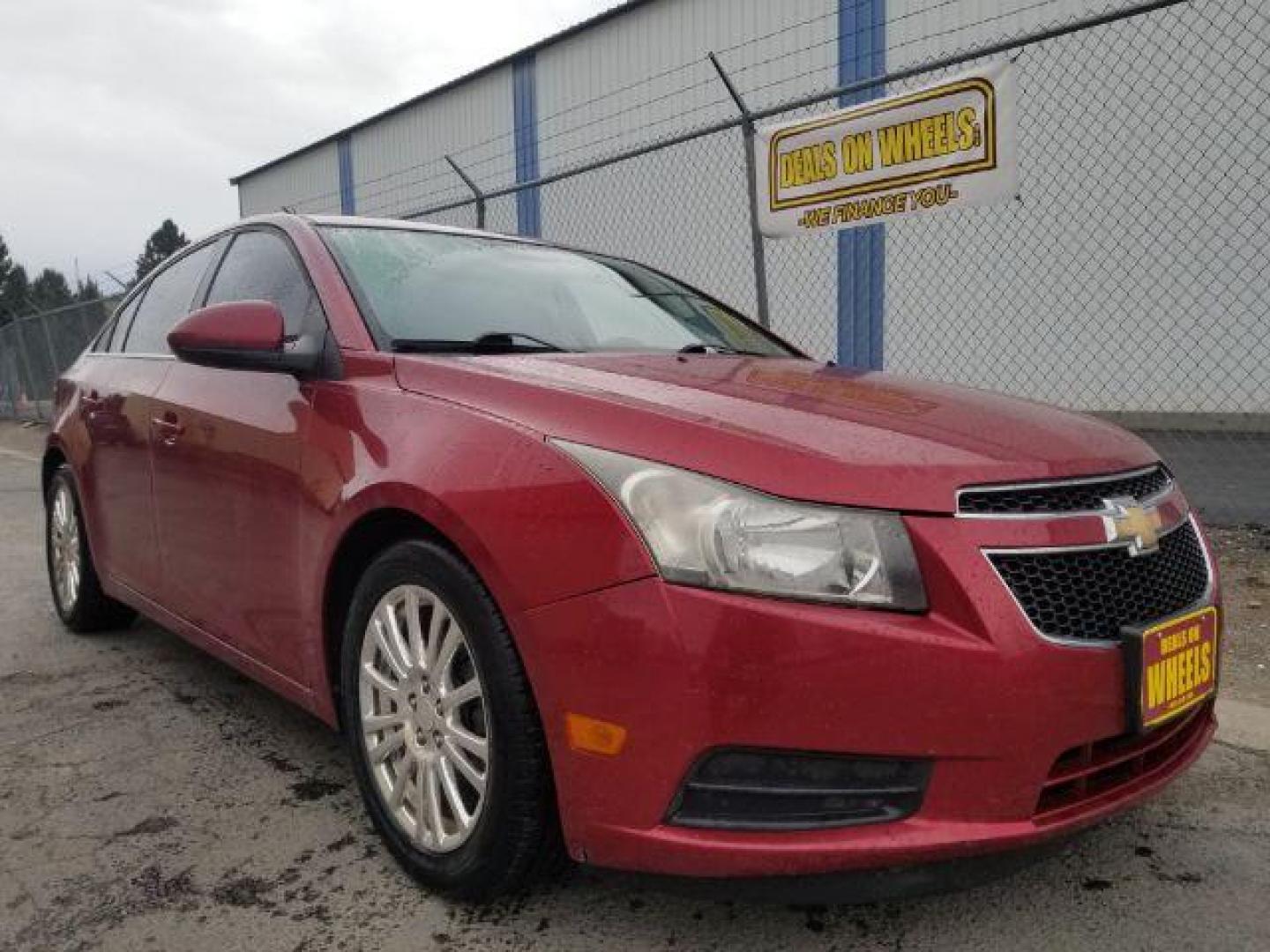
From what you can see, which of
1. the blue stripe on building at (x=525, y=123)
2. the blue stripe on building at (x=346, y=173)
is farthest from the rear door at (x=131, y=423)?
the blue stripe on building at (x=346, y=173)

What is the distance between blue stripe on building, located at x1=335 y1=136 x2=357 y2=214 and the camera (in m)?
20.0

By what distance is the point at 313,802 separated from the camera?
2.43 meters

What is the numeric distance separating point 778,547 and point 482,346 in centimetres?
111

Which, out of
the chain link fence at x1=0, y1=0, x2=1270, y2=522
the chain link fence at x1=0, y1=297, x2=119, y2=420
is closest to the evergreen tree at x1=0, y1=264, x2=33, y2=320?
the chain link fence at x1=0, y1=297, x2=119, y2=420

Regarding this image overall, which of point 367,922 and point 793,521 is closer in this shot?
point 793,521

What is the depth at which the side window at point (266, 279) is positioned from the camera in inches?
103

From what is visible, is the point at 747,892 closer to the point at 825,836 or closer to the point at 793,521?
the point at 825,836

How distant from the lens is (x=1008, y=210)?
10.3 metres

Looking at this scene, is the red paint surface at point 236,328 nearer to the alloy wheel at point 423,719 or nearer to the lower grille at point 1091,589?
the alloy wheel at point 423,719

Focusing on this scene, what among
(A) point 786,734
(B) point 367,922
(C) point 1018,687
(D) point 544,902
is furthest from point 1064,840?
(B) point 367,922

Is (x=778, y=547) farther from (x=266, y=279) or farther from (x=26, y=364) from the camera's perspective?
(x=26, y=364)

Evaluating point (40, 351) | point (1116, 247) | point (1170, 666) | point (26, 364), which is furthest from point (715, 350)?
point (26, 364)

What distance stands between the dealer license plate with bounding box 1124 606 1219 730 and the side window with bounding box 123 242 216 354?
294 cm

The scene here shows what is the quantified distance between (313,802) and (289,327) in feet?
3.93
